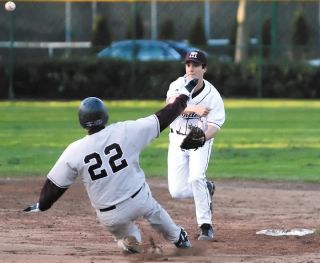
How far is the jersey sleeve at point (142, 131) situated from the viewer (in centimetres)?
727

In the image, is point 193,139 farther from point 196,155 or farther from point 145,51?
point 145,51

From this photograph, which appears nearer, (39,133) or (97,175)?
(97,175)

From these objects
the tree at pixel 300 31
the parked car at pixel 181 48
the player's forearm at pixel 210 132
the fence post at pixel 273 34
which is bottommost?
the tree at pixel 300 31

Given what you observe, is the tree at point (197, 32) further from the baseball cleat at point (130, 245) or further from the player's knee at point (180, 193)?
the baseball cleat at point (130, 245)

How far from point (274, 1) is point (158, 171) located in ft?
60.8

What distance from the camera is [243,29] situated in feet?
112

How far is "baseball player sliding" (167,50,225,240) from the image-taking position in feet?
29.6

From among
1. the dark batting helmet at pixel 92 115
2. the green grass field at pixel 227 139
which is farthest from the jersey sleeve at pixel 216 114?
the green grass field at pixel 227 139

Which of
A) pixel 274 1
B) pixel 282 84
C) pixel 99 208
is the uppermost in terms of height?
pixel 99 208

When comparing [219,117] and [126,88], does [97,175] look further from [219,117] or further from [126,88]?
[126,88]

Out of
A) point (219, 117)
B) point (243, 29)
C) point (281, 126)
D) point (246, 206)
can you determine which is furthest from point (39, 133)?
point (243, 29)

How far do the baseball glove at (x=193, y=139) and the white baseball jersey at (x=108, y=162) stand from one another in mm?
1300

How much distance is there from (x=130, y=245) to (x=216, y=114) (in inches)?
79.1

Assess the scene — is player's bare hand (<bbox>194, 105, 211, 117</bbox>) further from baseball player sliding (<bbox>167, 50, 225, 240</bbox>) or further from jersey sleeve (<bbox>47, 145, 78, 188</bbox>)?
jersey sleeve (<bbox>47, 145, 78, 188</bbox>)
